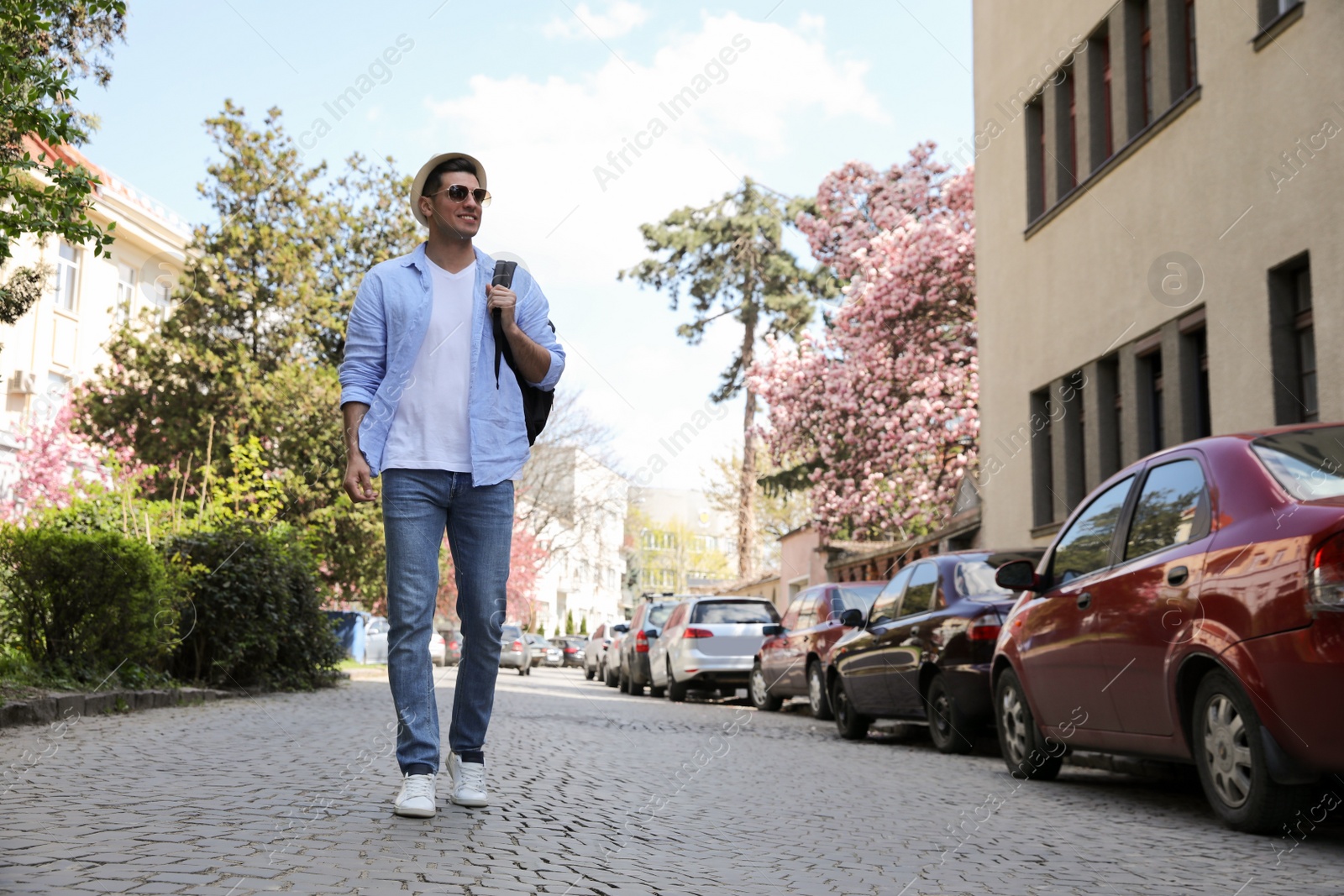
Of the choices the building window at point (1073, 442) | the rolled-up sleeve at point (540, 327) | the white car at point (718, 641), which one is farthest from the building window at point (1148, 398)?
the rolled-up sleeve at point (540, 327)

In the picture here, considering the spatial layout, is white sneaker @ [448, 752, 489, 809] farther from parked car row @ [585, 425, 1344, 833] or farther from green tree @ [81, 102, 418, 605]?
green tree @ [81, 102, 418, 605]

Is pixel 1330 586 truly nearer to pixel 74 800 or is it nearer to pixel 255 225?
pixel 74 800

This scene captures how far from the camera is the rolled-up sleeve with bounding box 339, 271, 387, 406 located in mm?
5281

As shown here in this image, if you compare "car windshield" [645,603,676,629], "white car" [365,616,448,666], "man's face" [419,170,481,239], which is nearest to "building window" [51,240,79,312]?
"white car" [365,616,448,666]

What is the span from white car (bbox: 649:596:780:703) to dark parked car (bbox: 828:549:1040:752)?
7.51m

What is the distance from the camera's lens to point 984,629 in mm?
10078

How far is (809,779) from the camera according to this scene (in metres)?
8.27

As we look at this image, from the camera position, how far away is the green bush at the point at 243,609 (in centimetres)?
1464

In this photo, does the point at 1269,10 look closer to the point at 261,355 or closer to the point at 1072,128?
the point at 1072,128

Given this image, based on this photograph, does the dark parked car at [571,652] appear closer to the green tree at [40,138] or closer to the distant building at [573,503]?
the distant building at [573,503]

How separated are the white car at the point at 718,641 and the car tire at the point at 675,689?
0.03 m

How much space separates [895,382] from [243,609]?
16088 mm

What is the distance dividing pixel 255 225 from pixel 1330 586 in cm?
2436

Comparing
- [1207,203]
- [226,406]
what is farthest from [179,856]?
[226,406]
